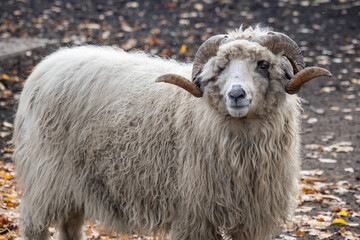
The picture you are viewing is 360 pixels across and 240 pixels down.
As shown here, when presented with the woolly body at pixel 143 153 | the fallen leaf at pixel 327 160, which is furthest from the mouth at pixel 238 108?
the fallen leaf at pixel 327 160

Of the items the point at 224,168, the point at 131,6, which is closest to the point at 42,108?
the point at 224,168

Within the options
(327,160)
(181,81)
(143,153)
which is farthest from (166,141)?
(327,160)

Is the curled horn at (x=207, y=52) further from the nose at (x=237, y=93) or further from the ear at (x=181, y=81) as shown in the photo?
the nose at (x=237, y=93)

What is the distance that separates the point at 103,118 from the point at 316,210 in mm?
2754

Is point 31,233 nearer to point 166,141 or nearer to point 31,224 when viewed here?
point 31,224

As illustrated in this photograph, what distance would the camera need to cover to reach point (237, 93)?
395 centimetres

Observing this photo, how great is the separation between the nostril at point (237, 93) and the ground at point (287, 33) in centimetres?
226

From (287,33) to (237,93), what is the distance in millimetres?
10034

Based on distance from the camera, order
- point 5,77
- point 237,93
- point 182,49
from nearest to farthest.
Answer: point 237,93 → point 5,77 → point 182,49

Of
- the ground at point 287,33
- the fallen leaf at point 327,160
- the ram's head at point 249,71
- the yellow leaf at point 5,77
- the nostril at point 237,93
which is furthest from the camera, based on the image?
the yellow leaf at point 5,77

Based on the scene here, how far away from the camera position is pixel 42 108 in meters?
5.10

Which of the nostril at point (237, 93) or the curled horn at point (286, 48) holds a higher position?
the curled horn at point (286, 48)

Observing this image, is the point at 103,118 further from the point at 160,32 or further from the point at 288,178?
the point at 160,32

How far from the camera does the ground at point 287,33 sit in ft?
21.2
